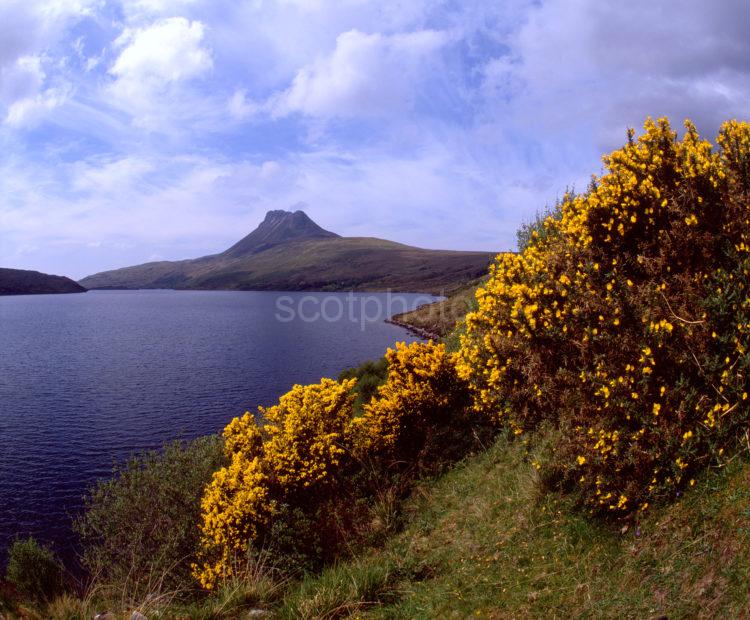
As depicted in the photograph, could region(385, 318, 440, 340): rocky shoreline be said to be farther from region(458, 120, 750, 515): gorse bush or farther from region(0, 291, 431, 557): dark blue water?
region(458, 120, 750, 515): gorse bush

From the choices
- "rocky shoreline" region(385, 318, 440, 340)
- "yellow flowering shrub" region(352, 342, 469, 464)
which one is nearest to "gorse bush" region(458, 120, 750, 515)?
"yellow flowering shrub" region(352, 342, 469, 464)

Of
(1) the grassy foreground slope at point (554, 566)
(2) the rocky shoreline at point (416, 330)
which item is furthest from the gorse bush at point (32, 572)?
(2) the rocky shoreline at point (416, 330)

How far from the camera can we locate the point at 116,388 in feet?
143

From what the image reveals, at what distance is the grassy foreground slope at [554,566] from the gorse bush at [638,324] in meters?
0.50

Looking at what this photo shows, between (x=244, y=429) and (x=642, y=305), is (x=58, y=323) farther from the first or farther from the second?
(x=642, y=305)

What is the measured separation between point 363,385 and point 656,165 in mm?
20337

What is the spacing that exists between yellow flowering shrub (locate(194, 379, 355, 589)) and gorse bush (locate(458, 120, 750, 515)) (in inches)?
255

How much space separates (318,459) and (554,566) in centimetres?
874

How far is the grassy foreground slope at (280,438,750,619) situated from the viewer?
5.09 m

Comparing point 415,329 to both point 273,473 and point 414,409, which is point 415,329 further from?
point 273,473

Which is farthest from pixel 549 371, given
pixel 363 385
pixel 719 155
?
pixel 363 385

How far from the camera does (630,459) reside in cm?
673

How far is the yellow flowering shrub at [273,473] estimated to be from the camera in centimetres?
1228

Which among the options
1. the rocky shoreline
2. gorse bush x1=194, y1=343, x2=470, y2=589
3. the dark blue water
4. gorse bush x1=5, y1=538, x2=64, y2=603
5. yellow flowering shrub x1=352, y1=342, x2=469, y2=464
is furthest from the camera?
the rocky shoreline
